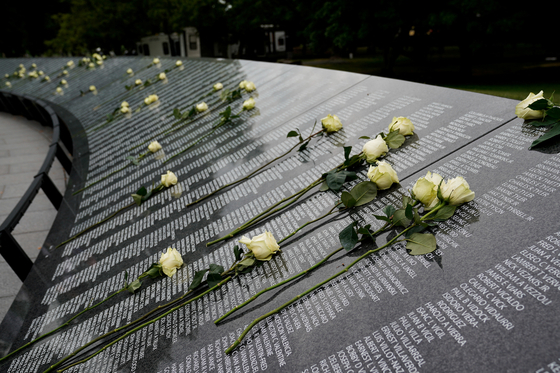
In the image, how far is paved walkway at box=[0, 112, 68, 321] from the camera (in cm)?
335

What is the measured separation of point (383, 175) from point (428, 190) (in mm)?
244

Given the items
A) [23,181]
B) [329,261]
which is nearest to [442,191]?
[329,261]

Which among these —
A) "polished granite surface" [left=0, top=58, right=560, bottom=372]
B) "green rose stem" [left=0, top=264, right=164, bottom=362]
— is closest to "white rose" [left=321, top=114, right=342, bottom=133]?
"polished granite surface" [left=0, top=58, right=560, bottom=372]

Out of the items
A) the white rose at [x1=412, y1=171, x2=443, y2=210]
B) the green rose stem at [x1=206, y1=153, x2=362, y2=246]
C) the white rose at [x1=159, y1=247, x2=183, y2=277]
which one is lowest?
the white rose at [x1=159, y1=247, x2=183, y2=277]

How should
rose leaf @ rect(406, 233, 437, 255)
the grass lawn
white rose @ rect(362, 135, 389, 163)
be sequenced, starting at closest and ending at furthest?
rose leaf @ rect(406, 233, 437, 255), white rose @ rect(362, 135, 389, 163), the grass lawn

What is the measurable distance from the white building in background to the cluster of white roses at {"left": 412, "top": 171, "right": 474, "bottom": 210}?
3155cm

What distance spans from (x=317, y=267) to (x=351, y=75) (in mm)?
2303

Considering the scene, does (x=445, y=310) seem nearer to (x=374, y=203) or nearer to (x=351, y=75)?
(x=374, y=203)

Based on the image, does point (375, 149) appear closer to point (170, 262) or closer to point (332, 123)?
point (332, 123)

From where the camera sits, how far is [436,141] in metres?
1.90

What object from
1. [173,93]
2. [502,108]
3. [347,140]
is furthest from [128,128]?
[502,108]

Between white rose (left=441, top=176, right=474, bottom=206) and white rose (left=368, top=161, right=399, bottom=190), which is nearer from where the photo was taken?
white rose (left=441, top=176, right=474, bottom=206)

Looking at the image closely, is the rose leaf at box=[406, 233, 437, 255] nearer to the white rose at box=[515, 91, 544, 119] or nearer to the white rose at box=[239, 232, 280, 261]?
the white rose at box=[239, 232, 280, 261]

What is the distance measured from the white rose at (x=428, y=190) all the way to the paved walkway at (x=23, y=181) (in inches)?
104
